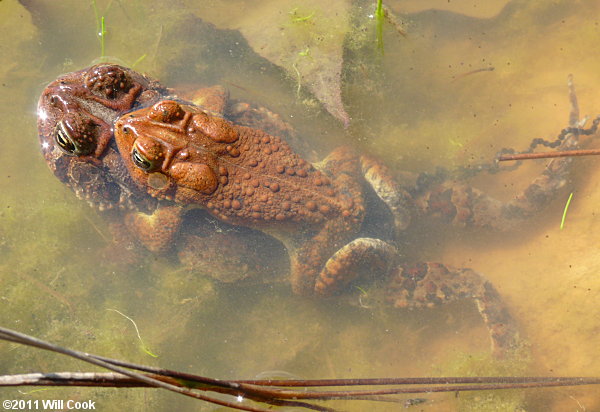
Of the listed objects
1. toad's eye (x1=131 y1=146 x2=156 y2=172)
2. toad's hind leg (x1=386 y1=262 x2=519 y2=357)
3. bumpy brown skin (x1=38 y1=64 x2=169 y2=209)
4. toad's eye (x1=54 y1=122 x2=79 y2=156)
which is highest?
bumpy brown skin (x1=38 y1=64 x2=169 y2=209)

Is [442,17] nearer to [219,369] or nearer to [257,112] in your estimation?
[257,112]

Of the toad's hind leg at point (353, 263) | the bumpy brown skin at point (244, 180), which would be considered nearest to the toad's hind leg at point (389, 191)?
the bumpy brown skin at point (244, 180)

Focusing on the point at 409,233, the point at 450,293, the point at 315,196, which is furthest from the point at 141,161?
the point at 450,293

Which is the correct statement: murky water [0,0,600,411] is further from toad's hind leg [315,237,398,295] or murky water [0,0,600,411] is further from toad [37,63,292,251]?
toad's hind leg [315,237,398,295]

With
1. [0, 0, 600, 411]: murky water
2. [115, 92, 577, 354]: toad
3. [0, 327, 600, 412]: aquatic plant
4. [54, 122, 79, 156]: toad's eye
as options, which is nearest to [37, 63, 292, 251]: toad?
[54, 122, 79, 156]: toad's eye

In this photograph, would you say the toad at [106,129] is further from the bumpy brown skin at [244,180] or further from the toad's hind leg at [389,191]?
the toad's hind leg at [389,191]

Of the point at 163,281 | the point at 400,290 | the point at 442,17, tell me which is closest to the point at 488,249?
the point at 400,290
